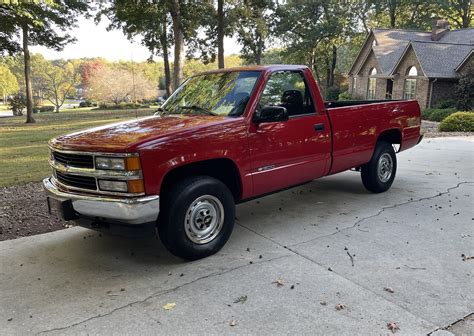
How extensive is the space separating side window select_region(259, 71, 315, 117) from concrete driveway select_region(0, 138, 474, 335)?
152cm

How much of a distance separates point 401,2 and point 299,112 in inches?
1862

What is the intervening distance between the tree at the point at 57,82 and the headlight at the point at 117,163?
78.2 m

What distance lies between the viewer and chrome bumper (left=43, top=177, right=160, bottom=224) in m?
3.61

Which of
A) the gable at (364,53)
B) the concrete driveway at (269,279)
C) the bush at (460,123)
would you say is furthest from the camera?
the gable at (364,53)

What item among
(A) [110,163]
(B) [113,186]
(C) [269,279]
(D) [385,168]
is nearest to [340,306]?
(C) [269,279]

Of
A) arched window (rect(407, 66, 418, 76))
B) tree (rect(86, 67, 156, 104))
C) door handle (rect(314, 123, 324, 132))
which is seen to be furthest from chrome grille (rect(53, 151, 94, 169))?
tree (rect(86, 67, 156, 104))

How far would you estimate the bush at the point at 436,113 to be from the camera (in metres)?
24.2

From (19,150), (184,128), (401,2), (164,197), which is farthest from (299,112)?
(401,2)

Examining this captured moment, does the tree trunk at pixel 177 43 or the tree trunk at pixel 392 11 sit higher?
the tree trunk at pixel 392 11

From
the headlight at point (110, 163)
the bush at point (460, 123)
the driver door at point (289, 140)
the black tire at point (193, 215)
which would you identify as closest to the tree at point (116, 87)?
the bush at point (460, 123)

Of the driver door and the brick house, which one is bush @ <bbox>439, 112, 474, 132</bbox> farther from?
the driver door

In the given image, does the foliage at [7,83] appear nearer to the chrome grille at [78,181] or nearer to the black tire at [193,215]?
the chrome grille at [78,181]

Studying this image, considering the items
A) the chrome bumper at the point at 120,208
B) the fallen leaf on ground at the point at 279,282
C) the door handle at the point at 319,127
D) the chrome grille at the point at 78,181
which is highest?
the door handle at the point at 319,127

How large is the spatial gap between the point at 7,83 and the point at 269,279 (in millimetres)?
86601
